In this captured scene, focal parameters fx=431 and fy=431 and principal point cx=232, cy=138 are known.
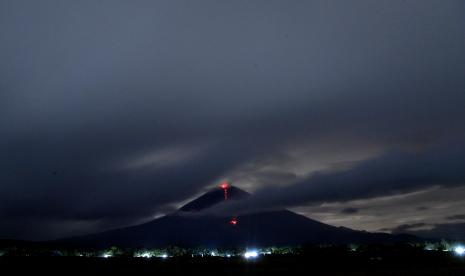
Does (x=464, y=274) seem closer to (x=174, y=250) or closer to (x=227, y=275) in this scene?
(x=227, y=275)

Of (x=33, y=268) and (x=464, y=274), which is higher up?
(x=33, y=268)

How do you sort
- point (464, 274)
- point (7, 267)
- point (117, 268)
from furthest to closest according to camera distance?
point (117, 268) < point (7, 267) < point (464, 274)

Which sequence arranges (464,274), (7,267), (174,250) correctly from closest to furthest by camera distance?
(464,274), (7,267), (174,250)

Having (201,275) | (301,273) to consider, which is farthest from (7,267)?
(301,273)

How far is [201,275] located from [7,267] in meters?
24.9

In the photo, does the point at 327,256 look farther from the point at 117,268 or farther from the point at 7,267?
the point at 7,267

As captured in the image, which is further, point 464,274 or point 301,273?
point 301,273

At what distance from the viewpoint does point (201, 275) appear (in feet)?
167

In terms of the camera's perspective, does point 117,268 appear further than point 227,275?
Yes

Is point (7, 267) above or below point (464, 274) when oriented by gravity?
above

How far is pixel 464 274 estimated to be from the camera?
152 ft

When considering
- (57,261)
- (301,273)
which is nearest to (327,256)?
(301,273)

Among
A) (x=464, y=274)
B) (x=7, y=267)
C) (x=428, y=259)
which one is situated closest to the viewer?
(x=464, y=274)

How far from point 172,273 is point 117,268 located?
11532 millimetres
